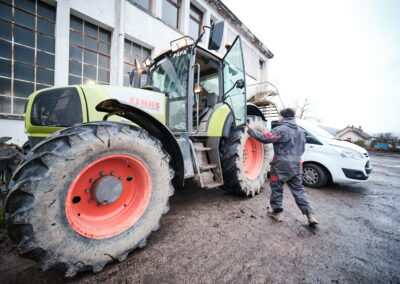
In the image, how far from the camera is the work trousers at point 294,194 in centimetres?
255

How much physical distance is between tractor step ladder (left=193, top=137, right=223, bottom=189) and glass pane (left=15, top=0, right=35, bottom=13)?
21.3 feet

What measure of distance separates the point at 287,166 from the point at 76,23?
25.1 feet

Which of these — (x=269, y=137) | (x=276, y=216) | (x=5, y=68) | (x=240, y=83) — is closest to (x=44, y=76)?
(x=5, y=68)

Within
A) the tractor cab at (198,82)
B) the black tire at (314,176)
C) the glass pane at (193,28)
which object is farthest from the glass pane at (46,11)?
the black tire at (314,176)

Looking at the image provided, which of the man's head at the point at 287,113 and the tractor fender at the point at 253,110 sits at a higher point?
the tractor fender at the point at 253,110

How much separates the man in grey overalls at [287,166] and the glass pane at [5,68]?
6.81 metres

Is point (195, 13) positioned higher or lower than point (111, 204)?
higher

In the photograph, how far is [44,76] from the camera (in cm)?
523

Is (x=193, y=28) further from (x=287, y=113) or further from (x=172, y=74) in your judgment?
(x=287, y=113)

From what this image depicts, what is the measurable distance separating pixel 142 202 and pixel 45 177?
2.83 feet

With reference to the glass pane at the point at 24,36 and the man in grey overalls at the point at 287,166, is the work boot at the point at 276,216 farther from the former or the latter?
the glass pane at the point at 24,36

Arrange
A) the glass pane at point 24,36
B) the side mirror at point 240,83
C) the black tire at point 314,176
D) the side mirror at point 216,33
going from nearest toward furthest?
the side mirror at point 216,33 → the side mirror at point 240,83 → the black tire at point 314,176 → the glass pane at point 24,36

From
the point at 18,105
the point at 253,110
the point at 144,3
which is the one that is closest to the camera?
the point at 253,110

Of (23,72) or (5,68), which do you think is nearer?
(5,68)
